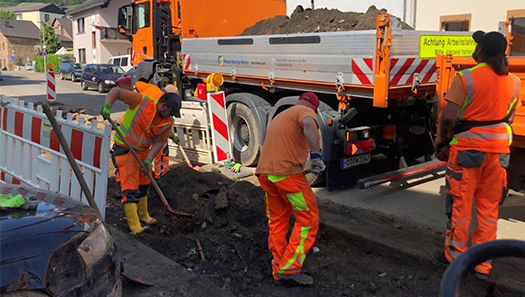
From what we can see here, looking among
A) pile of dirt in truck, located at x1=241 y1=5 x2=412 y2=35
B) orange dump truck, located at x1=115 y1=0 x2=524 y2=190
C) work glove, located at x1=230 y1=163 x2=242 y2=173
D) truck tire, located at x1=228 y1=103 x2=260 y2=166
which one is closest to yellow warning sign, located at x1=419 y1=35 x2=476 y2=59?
orange dump truck, located at x1=115 y1=0 x2=524 y2=190

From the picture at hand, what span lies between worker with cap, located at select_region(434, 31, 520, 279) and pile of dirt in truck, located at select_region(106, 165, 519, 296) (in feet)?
1.62

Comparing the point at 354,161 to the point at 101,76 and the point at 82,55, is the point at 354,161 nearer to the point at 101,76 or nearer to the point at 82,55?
the point at 101,76

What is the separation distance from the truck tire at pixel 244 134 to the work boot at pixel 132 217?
2903 millimetres

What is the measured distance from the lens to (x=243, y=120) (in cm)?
786

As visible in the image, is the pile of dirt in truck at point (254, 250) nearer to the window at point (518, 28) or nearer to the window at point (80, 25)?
the window at point (518, 28)

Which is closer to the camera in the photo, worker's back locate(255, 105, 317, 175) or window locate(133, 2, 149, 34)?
worker's back locate(255, 105, 317, 175)

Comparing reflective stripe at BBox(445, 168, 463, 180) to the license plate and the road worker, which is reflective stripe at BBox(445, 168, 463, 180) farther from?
the road worker

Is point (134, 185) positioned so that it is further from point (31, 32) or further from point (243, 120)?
point (31, 32)

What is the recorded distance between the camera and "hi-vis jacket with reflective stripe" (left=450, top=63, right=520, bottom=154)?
3.56 metres

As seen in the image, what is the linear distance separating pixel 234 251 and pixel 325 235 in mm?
988

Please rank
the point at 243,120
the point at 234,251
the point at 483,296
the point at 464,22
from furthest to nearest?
the point at 464,22
the point at 243,120
the point at 234,251
the point at 483,296

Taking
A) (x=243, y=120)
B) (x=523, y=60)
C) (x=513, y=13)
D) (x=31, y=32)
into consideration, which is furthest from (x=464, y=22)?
(x=31, y=32)

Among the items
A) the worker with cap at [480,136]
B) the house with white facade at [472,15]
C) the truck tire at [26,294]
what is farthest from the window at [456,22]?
the truck tire at [26,294]

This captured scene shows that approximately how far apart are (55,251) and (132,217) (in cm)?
259
